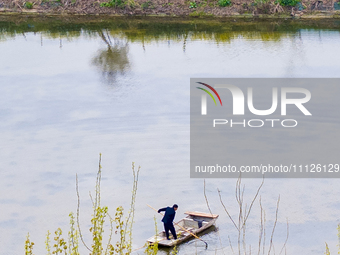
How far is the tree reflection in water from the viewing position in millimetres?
28781

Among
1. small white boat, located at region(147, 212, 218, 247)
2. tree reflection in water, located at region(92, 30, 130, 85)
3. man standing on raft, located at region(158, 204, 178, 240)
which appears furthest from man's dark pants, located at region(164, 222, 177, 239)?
tree reflection in water, located at region(92, 30, 130, 85)

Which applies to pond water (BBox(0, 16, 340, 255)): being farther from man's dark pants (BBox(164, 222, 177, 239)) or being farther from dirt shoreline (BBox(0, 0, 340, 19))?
dirt shoreline (BBox(0, 0, 340, 19))

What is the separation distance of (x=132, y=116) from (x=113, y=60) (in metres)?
7.96

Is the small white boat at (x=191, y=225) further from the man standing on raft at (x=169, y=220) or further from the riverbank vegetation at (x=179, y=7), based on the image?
the riverbank vegetation at (x=179, y=7)

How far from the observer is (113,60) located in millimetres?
30781

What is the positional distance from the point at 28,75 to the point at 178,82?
8.34 meters

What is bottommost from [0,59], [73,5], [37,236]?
[37,236]

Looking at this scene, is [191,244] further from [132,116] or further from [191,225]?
[132,116]

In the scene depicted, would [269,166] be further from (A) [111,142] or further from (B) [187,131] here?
(A) [111,142]

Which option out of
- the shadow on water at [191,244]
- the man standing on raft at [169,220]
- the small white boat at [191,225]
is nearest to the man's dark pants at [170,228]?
the man standing on raft at [169,220]

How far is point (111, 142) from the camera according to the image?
21547 mm

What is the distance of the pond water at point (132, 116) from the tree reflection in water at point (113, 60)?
0.07m

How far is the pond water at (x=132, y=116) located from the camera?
1627 centimetres

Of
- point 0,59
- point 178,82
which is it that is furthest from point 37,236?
point 0,59
